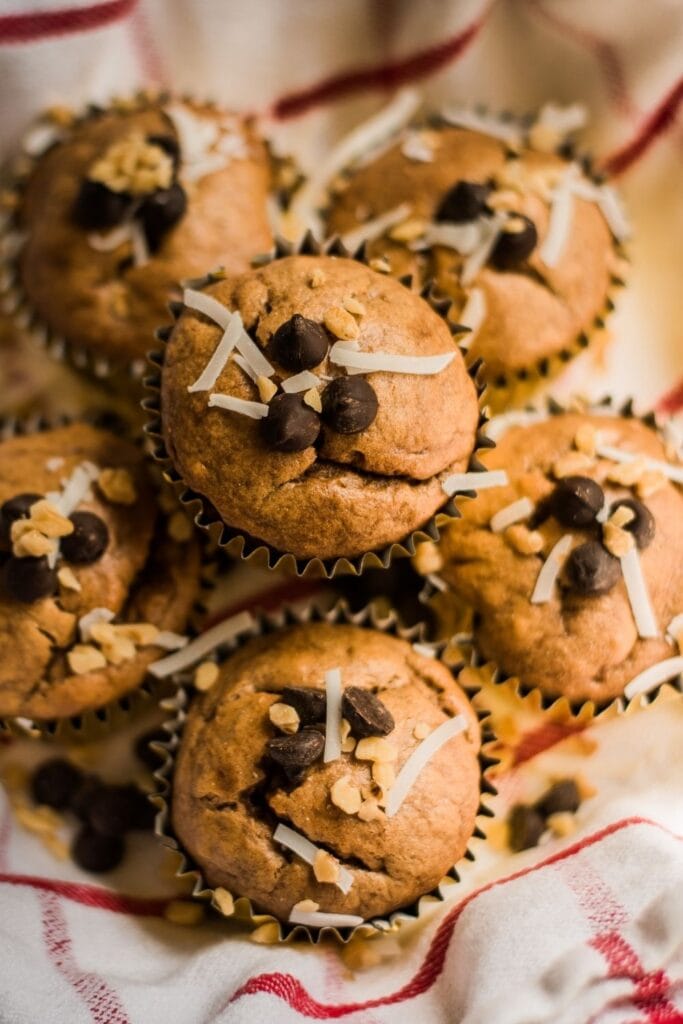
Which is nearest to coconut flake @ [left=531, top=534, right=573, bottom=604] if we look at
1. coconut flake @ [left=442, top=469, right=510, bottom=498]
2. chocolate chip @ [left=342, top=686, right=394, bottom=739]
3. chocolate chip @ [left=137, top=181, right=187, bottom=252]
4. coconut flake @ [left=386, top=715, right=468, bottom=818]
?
coconut flake @ [left=442, top=469, right=510, bottom=498]

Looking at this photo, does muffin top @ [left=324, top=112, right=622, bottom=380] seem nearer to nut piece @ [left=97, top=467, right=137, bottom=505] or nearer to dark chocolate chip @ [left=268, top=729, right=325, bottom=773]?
nut piece @ [left=97, top=467, right=137, bottom=505]

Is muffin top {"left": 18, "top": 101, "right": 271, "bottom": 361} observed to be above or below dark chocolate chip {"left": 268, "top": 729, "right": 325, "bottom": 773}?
above

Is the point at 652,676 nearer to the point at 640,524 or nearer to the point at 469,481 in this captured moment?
the point at 640,524

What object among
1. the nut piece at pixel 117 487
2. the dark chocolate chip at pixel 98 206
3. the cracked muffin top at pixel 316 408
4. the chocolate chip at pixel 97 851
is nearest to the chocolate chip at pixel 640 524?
the cracked muffin top at pixel 316 408

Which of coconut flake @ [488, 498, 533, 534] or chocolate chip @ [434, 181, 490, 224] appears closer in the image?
coconut flake @ [488, 498, 533, 534]

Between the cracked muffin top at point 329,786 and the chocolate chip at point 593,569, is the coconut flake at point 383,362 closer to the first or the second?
the chocolate chip at point 593,569

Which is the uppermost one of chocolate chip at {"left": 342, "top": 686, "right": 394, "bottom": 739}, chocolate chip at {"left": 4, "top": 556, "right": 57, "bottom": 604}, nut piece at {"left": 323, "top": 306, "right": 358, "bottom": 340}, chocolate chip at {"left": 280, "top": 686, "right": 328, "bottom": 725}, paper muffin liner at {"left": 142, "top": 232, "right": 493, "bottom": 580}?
nut piece at {"left": 323, "top": 306, "right": 358, "bottom": 340}

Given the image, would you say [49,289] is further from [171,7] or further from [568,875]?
[568,875]
